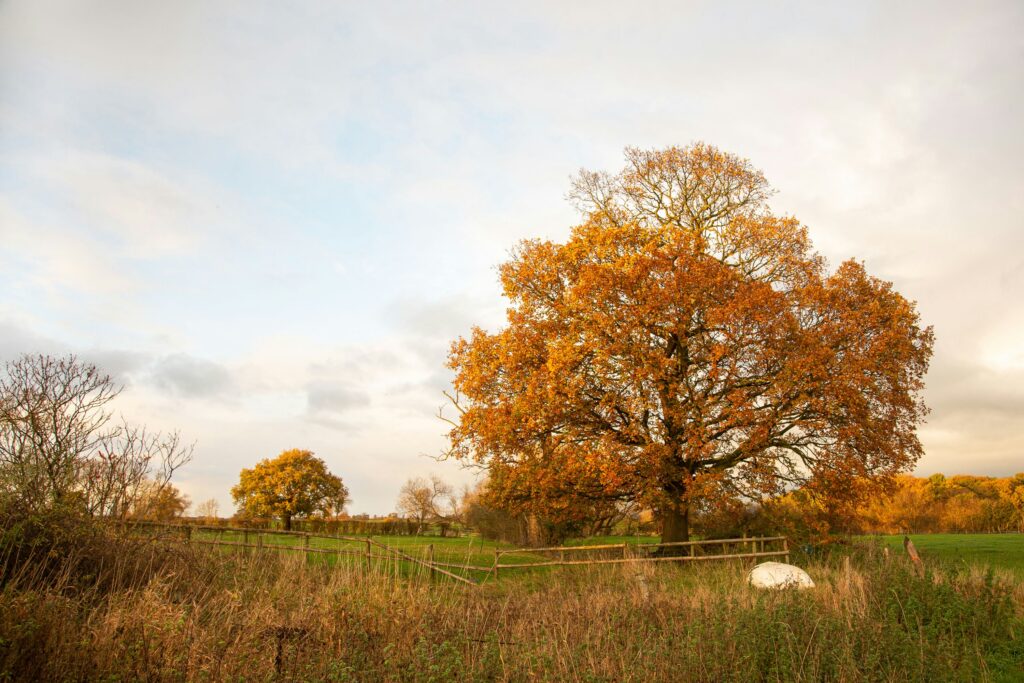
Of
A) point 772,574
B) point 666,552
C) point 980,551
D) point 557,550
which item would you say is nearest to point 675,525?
point 666,552

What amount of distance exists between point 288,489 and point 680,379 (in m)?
34.3

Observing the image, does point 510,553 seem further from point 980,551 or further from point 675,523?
point 980,551

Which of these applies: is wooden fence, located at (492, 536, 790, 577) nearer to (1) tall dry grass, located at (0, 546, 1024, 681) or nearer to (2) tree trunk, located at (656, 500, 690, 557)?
(2) tree trunk, located at (656, 500, 690, 557)

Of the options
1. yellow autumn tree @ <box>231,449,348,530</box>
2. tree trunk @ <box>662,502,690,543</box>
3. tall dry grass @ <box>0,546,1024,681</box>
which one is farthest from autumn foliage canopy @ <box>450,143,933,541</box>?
yellow autumn tree @ <box>231,449,348,530</box>

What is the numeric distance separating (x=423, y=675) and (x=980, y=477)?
4617 centimetres

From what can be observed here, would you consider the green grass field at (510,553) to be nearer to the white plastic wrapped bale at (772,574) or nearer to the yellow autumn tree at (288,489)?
the white plastic wrapped bale at (772,574)

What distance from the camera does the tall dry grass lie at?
5.87 metres

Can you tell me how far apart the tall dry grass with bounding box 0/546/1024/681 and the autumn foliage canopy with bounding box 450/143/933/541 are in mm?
6414

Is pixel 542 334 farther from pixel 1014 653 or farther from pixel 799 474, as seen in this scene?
pixel 1014 653

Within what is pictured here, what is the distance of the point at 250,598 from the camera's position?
9656 mm

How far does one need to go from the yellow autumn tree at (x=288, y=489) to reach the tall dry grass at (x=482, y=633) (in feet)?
117

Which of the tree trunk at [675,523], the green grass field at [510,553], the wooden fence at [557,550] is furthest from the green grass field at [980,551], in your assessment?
the tree trunk at [675,523]

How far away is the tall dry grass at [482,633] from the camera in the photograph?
19.3 feet

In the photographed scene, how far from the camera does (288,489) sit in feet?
149
